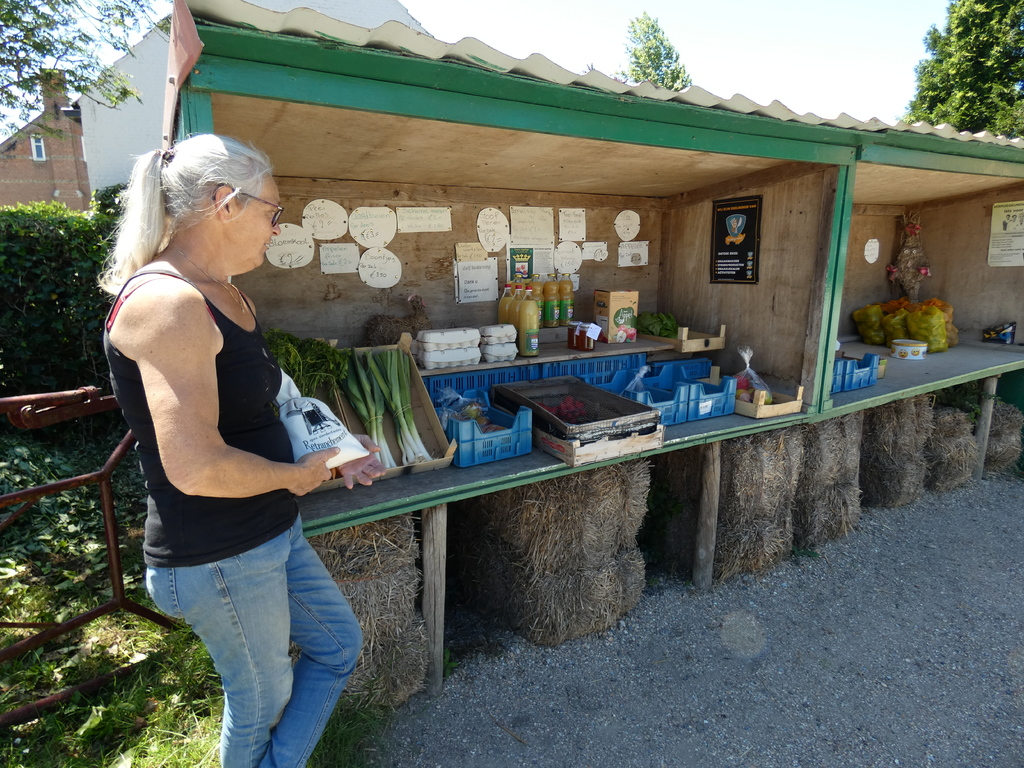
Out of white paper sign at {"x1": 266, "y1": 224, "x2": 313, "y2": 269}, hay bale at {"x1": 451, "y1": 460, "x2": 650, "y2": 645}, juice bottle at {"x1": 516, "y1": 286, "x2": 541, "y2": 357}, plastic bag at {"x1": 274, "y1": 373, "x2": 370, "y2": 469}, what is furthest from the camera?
juice bottle at {"x1": 516, "y1": 286, "x2": 541, "y2": 357}

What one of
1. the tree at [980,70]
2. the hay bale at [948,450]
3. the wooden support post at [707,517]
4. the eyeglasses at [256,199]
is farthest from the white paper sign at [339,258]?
the tree at [980,70]

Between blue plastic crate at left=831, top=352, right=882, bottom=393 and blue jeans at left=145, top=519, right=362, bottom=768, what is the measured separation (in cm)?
397

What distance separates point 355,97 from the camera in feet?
6.85

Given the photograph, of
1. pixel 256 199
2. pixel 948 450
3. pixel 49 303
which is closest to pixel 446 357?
pixel 256 199

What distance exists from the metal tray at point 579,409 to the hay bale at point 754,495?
108 cm

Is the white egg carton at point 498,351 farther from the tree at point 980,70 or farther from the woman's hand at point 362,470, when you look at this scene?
the tree at point 980,70

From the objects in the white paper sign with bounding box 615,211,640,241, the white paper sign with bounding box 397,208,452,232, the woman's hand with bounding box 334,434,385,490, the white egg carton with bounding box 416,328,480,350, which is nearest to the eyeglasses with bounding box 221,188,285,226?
the woman's hand with bounding box 334,434,385,490

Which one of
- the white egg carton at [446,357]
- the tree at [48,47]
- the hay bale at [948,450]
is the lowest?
the hay bale at [948,450]

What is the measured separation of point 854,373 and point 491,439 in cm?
317

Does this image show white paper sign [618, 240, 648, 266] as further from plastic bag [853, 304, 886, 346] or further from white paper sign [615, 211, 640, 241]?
plastic bag [853, 304, 886, 346]

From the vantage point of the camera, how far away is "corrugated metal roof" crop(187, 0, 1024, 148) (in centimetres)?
179

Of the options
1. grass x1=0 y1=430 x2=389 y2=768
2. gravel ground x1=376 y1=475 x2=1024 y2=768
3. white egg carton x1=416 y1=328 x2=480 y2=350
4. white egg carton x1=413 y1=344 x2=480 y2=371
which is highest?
white egg carton x1=416 y1=328 x2=480 y2=350

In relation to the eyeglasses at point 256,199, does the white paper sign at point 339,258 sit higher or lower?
lower

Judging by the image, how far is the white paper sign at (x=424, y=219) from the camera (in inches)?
147
